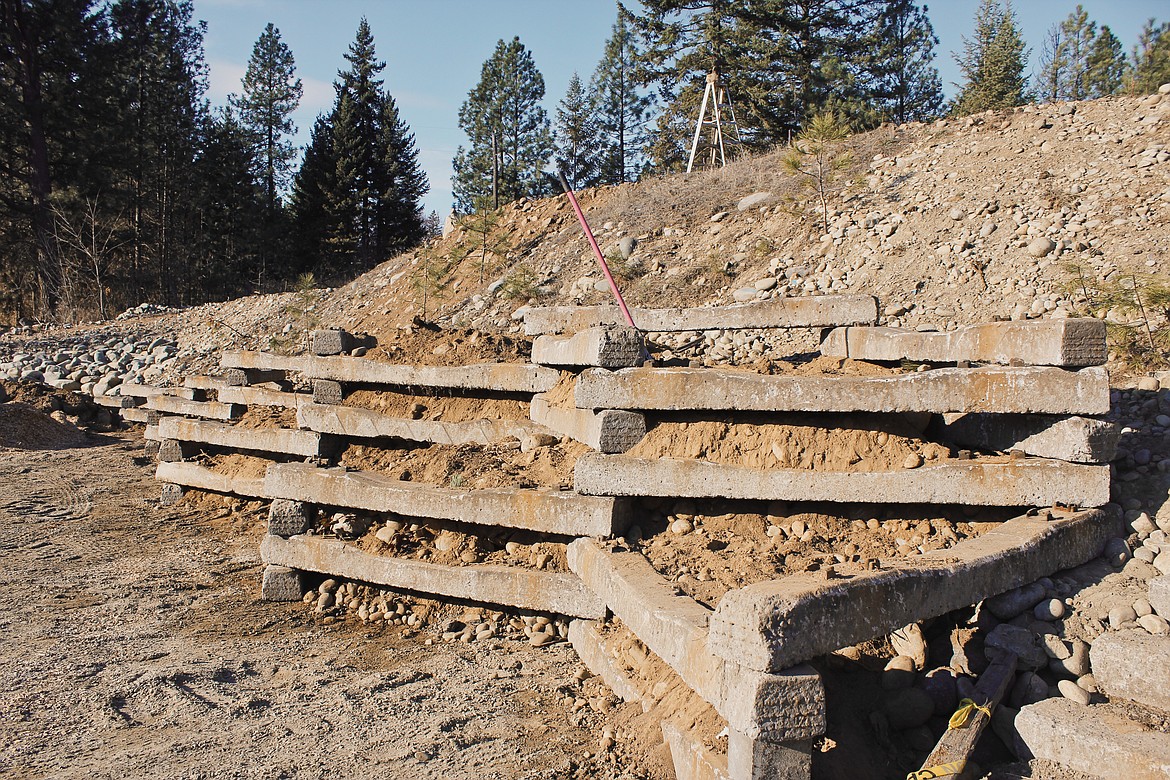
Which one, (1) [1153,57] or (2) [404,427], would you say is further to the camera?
(1) [1153,57]

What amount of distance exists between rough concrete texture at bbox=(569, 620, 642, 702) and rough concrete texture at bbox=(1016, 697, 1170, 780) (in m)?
1.73

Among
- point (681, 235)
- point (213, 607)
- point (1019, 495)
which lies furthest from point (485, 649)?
point (681, 235)

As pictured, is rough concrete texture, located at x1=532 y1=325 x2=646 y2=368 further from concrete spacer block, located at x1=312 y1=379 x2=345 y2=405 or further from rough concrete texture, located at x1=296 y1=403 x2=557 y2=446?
concrete spacer block, located at x1=312 y1=379 x2=345 y2=405

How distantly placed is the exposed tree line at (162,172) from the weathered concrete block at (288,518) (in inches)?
935

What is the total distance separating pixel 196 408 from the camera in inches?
388

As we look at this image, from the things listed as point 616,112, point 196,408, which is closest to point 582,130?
point 616,112

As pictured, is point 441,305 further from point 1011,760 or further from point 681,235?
point 1011,760

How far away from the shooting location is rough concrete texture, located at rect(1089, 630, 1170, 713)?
334 cm

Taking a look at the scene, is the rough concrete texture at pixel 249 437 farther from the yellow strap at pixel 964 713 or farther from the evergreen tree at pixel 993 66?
the evergreen tree at pixel 993 66

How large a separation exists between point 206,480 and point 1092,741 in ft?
26.8

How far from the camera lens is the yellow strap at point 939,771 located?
3.15 meters

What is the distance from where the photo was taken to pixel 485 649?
16.4 ft

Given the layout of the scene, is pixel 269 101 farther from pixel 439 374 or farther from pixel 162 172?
pixel 439 374

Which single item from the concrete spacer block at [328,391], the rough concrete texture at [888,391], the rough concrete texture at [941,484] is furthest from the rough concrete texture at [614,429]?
the concrete spacer block at [328,391]
